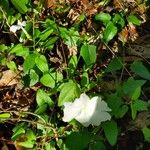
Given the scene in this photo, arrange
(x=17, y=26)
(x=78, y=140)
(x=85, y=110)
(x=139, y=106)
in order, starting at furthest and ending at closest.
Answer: (x=17, y=26) < (x=139, y=106) < (x=78, y=140) < (x=85, y=110)

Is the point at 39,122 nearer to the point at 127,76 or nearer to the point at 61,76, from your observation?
the point at 61,76

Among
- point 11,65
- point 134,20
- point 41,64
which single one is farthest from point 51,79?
point 134,20

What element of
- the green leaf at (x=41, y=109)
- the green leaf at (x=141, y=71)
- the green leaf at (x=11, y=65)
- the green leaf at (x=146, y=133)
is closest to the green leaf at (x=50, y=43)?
the green leaf at (x=11, y=65)

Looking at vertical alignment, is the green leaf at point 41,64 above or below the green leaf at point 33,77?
above

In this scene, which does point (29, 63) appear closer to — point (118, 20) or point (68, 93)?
point (68, 93)

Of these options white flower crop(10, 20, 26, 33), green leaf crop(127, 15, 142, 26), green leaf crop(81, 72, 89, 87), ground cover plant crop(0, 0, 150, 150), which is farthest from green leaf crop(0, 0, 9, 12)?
green leaf crop(127, 15, 142, 26)

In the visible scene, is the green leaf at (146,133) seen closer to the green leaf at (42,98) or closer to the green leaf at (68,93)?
the green leaf at (68,93)

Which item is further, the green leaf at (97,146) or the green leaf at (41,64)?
the green leaf at (41,64)

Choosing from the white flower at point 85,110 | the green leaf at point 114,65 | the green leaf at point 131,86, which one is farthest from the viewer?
the green leaf at point 114,65

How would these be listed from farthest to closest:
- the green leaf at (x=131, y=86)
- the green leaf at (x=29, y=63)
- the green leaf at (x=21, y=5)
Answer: the green leaf at (x=21, y=5), the green leaf at (x=29, y=63), the green leaf at (x=131, y=86)
